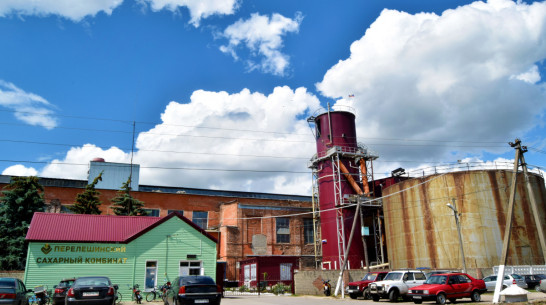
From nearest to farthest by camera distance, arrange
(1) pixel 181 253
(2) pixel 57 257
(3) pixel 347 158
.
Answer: (2) pixel 57 257, (1) pixel 181 253, (3) pixel 347 158

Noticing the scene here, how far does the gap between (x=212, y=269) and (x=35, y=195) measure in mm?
19098

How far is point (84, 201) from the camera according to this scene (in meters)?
40.7

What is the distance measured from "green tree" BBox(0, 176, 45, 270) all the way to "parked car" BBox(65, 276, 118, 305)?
21.2m

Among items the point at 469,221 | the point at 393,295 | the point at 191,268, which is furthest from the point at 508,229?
the point at 191,268

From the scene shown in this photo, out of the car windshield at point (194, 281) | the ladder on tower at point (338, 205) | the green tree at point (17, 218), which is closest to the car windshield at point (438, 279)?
the car windshield at point (194, 281)

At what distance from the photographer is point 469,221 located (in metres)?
32.9

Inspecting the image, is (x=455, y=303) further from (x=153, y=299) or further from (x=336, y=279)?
(x=153, y=299)

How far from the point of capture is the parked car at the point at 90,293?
15.1m

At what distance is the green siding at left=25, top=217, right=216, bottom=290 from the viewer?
79.0 feet

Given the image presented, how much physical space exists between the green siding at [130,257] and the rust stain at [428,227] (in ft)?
60.4

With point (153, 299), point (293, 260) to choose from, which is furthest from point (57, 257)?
point (293, 260)

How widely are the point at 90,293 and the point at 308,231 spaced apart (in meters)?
37.3

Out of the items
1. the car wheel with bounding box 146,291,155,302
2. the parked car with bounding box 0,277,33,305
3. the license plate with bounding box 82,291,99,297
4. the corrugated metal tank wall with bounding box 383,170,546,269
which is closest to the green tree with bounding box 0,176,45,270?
the car wheel with bounding box 146,291,155,302

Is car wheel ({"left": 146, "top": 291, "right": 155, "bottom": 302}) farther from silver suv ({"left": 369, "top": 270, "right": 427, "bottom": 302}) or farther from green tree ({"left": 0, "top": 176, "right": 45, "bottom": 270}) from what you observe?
green tree ({"left": 0, "top": 176, "right": 45, "bottom": 270})
